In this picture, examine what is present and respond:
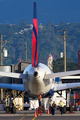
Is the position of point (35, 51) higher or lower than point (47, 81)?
higher

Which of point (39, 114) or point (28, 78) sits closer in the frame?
point (28, 78)

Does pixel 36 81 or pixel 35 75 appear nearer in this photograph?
pixel 35 75

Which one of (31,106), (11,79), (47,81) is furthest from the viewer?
(31,106)

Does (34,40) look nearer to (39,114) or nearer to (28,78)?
(28,78)

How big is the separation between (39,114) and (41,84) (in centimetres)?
637

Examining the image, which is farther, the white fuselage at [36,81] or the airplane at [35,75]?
the white fuselage at [36,81]

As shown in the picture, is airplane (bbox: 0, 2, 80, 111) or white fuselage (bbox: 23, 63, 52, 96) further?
white fuselage (bbox: 23, 63, 52, 96)

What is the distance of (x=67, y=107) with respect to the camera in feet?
142

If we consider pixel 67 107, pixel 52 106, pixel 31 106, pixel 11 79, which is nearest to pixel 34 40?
pixel 52 106

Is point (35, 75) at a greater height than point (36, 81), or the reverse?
point (35, 75)

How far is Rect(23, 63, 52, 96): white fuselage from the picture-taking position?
106ft

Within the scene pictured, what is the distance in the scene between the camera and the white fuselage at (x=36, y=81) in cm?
3228

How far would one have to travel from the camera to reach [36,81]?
32969 millimetres

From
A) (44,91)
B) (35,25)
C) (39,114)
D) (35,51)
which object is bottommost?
(39,114)
